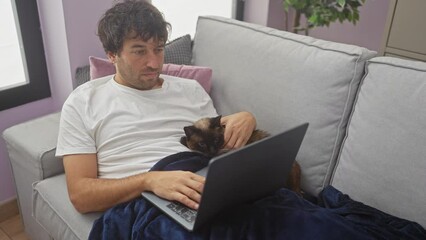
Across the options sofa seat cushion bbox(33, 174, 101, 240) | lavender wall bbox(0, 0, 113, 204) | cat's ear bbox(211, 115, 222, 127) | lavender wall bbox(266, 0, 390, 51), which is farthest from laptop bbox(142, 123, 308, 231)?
lavender wall bbox(266, 0, 390, 51)

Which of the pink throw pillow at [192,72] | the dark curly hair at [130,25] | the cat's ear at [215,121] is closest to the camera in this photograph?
the dark curly hair at [130,25]

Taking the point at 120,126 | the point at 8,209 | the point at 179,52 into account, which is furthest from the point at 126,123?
the point at 8,209

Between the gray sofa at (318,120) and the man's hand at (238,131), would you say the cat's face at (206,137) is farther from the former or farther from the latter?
the gray sofa at (318,120)

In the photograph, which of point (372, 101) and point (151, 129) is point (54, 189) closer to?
A: point (151, 129)

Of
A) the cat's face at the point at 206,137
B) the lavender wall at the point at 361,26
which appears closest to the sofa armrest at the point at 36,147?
the cat's face at the point at 206,137

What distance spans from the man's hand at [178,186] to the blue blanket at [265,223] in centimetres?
6

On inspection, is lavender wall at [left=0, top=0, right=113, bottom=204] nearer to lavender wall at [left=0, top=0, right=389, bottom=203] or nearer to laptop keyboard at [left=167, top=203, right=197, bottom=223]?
lavender wall at [left=0, top=0, right=389, bottom=203]

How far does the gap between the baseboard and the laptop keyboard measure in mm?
1198

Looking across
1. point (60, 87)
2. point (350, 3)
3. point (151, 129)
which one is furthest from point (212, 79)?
point (350, 3)

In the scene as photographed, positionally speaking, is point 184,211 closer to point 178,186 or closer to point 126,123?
point 178,186

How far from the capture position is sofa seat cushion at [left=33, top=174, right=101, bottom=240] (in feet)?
3.91

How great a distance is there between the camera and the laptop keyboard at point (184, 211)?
103 centimetres

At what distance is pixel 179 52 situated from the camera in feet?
5.82

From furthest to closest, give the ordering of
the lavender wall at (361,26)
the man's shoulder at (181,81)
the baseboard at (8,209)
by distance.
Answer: the lavender wall at (361,26) < the baseboard at (8,209) < the man's shoulder at (181,81)
